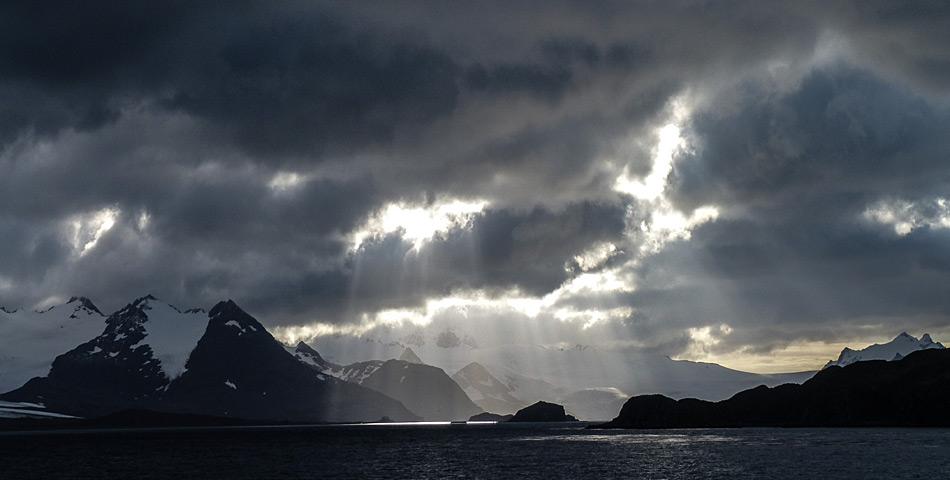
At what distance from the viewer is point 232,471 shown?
15862cm

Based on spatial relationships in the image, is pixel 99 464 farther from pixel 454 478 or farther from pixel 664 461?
pixel 664 461

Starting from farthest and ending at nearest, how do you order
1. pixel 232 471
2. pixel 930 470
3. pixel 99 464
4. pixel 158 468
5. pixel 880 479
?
pixel 99 464
pixel 158 468
pixel 232 471
pixel 930 470
pixel 880 479

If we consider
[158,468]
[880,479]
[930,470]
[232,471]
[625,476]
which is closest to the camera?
[880,479]

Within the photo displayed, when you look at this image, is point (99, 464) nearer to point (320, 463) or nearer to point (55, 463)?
point (55, 463)

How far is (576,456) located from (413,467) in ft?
139

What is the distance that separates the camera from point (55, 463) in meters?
186

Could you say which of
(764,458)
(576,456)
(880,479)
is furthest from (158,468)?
(880,479)

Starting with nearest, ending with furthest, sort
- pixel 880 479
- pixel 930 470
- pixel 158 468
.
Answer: pixel 880 479 < pixel 930 470 < pixel 158 468

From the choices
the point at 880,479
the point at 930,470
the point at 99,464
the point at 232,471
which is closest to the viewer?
the point at 880,479

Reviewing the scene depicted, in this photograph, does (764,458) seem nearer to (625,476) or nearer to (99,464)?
(625,476)

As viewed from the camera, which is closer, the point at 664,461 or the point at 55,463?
the point at 664,461

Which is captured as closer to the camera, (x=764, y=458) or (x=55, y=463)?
(x=764, y=458)

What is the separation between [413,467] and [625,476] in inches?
1861

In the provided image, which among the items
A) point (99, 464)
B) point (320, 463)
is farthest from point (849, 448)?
point (99, 464)
